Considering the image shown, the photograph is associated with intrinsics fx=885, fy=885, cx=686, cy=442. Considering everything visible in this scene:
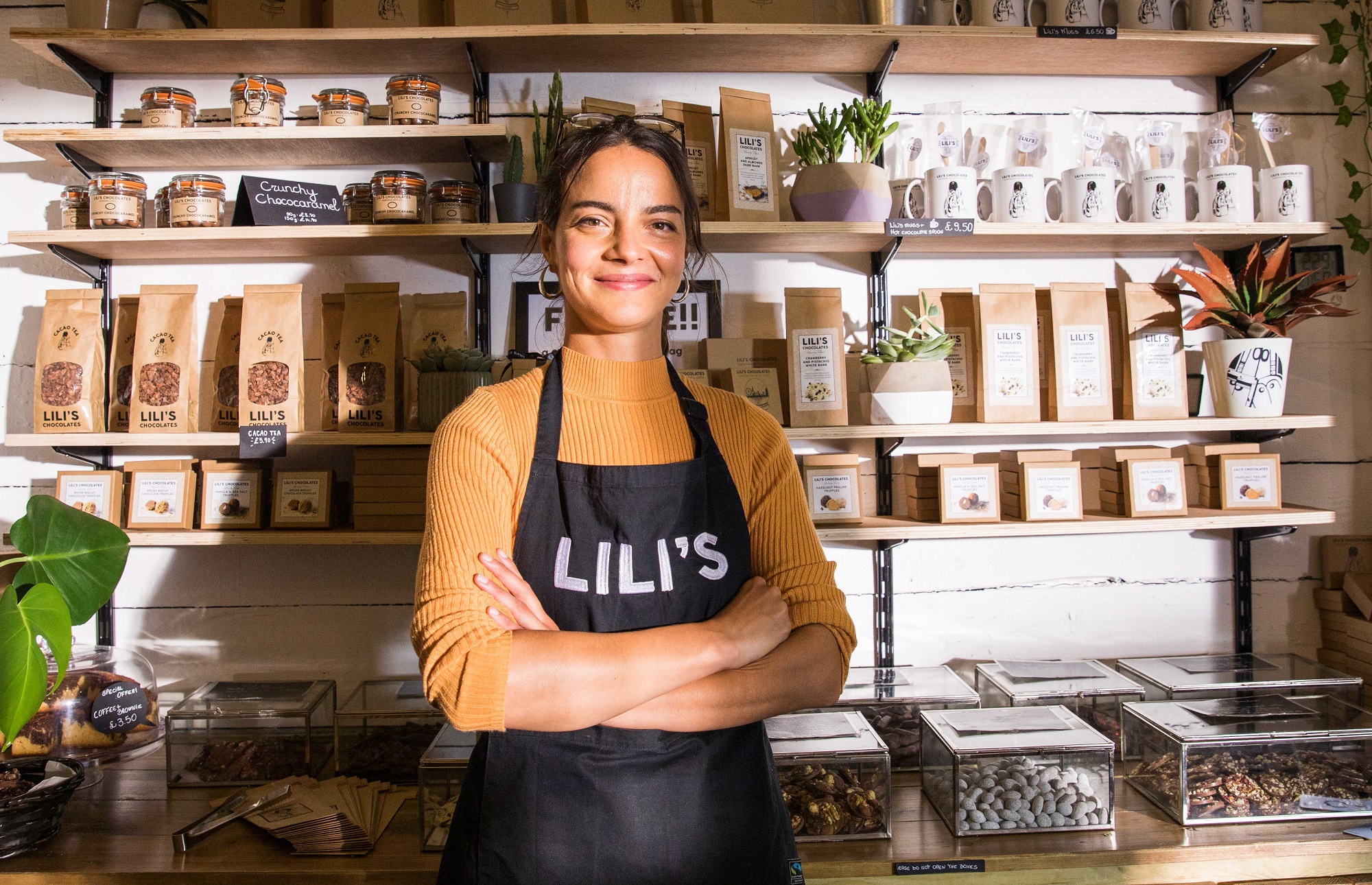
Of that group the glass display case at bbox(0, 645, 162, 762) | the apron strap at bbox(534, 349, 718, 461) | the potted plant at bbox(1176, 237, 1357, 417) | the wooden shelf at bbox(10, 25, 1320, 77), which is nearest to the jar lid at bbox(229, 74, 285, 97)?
the wooden shelf at bbox(10, 25, 1320, 77)

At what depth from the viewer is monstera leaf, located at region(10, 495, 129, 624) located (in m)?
1.53

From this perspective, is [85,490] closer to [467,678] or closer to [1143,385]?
[467,678]

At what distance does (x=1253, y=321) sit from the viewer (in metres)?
2.06

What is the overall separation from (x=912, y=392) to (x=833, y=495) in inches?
11.7

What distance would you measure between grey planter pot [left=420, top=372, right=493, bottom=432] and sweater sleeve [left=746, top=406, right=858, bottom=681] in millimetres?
833

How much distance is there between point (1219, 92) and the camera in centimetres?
230

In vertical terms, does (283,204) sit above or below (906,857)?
above

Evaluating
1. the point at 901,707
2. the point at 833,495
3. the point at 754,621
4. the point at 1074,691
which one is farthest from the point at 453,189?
the point at 1074,691

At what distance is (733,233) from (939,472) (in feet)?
2.40

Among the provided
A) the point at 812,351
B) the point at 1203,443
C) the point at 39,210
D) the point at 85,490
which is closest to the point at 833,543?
the point at 812,351

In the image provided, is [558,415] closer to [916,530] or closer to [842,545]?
[916,530]

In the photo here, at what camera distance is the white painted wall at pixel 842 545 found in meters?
2.21

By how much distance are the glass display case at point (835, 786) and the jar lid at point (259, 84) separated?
175cm

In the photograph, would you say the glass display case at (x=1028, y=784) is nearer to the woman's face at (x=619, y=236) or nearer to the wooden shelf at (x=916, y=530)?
the wooden shelf at (x=916, y=530)
